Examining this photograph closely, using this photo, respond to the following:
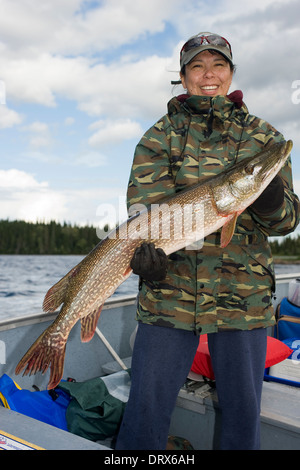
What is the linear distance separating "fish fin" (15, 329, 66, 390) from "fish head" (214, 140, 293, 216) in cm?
119

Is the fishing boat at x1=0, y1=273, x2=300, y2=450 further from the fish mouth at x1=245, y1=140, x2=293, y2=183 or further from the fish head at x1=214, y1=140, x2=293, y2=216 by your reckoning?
the fish mouth at x1=245, y1=140, x2=293, y2=183

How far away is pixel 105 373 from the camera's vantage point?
4414 mm

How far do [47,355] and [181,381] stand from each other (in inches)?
29.8

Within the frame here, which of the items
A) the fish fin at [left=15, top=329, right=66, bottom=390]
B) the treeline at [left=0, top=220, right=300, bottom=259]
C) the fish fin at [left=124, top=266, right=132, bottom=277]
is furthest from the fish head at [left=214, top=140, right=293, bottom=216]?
the treeline at [left=0, top=220, right=300, bottom=259]

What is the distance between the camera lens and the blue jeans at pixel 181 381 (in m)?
2.16

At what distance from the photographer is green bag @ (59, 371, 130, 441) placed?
10.7 feet

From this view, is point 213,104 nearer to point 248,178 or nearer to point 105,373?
point 248,178

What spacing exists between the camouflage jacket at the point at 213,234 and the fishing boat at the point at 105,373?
30.9 inches

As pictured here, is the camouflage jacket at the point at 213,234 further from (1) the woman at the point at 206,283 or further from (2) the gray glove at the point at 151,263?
(2) the gray glove at the point at 151,263

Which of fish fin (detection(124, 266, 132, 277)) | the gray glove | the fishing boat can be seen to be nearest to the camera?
the fishing boat

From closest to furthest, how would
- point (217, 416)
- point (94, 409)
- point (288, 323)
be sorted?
1. point (217, 416)
2. point (94, 409)
3. point (288, 323)

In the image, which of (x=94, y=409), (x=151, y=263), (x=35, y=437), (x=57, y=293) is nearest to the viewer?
(x=35, y=437)

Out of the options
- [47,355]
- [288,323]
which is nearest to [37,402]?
[47,355]

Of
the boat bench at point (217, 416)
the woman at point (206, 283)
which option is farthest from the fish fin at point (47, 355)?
the boat bench at point (217, 416)
